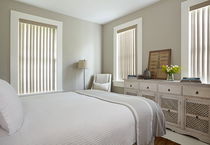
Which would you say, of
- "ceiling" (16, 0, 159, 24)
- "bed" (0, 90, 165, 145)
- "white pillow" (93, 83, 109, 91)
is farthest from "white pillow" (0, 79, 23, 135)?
"white pillow" (93, 83, 109, 91)

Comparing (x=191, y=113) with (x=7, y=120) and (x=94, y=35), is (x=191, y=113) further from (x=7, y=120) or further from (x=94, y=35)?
(x=94, y=35)

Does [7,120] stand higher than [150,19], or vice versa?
[150,19]

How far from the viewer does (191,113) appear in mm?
2180

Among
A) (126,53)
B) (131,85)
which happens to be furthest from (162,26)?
(131,85)

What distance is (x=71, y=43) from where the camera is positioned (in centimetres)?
391

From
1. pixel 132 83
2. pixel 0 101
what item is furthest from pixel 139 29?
pixel 0 101

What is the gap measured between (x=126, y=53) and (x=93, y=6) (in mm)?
1554

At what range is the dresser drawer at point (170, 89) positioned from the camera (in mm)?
2316

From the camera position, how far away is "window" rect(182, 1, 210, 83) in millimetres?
2363

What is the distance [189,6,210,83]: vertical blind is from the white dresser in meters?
0.47

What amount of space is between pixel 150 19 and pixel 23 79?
11.3 feet

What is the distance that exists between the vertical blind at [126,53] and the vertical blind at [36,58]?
1.90 metres

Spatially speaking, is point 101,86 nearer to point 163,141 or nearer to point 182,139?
point 163,141

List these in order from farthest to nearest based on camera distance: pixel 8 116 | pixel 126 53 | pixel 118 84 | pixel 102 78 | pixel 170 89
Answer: pixel 102 78 → pixel 118 84 → pixel 126 53 → pixel 170 89 → pixel 8 116
